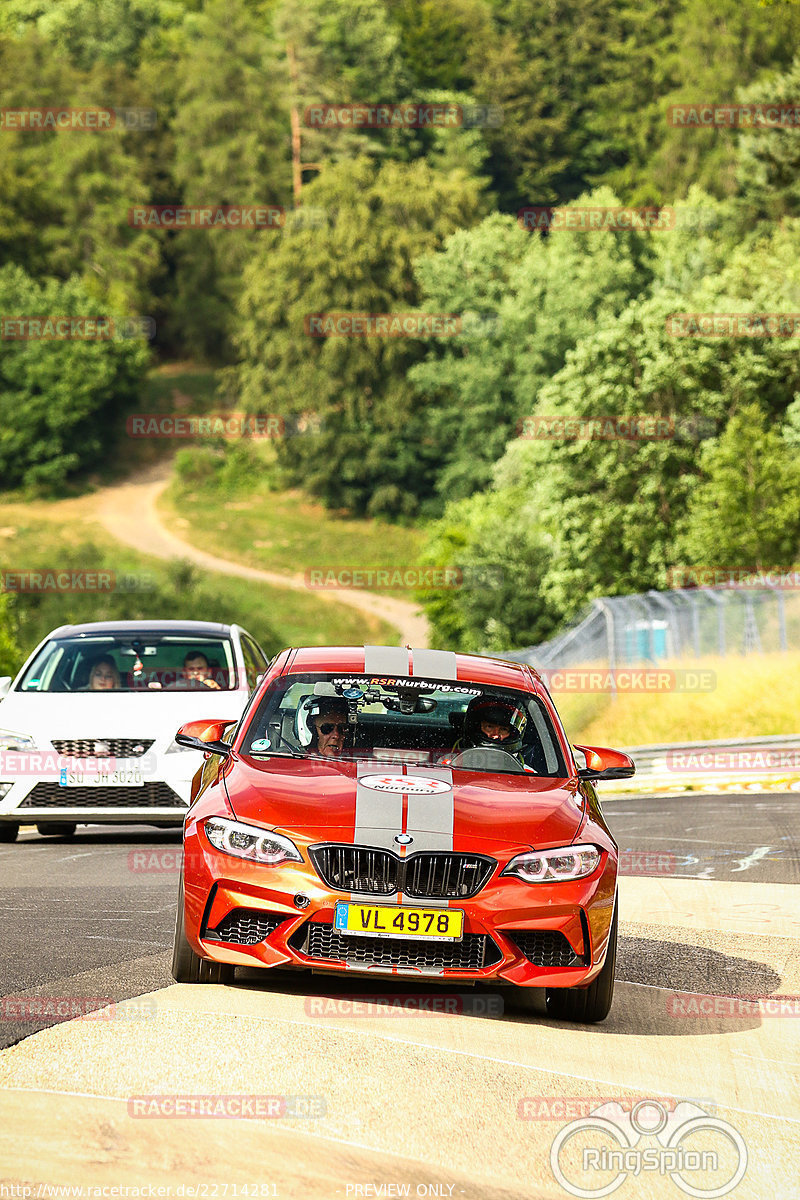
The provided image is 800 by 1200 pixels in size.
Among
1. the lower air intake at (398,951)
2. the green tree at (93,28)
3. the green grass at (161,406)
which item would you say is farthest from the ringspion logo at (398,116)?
the lower air intake at (398,951)

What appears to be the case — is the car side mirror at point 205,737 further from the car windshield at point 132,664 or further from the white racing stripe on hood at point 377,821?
the car windshield at point 132,664

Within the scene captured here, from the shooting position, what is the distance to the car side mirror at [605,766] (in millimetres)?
8031

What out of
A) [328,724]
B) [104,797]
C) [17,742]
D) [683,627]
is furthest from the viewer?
[683,627]

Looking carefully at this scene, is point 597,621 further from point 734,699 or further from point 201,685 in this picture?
point 201,685

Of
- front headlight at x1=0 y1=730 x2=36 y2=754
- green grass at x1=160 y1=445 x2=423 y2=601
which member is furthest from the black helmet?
green grass at x1=160 y1=445 x2=423 y2=601

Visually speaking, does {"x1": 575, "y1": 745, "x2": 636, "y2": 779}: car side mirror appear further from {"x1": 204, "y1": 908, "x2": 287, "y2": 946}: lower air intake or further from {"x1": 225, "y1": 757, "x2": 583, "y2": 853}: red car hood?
{"x1": 204, "y1": 908, "x2": 287, "y2": 946}: lower air intake

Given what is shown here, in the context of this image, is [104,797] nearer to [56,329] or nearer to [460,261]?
[460,261]

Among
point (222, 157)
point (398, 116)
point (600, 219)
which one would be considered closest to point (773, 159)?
point (600, 219)

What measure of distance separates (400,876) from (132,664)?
8450 mm

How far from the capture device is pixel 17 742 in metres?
13.4

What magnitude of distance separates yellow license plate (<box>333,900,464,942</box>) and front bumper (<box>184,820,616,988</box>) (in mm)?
28

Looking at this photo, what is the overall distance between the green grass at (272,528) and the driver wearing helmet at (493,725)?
239 ft

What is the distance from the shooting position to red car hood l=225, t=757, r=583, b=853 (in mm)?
6879

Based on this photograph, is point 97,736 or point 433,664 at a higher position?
point 433,664
